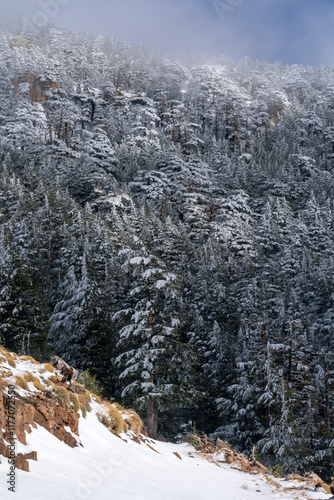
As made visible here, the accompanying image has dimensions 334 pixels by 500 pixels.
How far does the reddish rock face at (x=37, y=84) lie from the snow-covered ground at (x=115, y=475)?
81109 millimetres

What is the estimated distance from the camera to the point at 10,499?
→ 3.67 meters

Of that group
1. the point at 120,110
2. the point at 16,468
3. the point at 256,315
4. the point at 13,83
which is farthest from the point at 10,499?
the point at 13,83

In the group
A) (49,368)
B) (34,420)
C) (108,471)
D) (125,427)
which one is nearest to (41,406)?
(34,420)

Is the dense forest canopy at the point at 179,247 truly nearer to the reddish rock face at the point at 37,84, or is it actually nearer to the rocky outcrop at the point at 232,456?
the reddish rock face at the point at 37,84

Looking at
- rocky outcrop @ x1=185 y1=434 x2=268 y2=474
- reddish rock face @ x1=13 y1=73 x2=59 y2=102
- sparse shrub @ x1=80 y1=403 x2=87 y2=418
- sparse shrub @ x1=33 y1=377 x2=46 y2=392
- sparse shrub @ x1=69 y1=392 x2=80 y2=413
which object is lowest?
rocky outcrop @ x1=185 y1=434 x2=268 y2=474

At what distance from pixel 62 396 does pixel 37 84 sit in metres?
85.1

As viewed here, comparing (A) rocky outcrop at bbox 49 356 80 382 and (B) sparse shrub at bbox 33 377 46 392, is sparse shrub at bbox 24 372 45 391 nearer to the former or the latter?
(B) sparse shrub at bbox 33 377 46 392

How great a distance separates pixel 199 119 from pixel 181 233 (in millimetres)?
47315

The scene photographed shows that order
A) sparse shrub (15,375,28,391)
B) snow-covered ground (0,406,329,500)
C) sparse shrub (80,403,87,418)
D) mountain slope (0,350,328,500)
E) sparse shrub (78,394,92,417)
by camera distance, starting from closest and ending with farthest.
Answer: snow-covered ground (0,406,329,500) < mountain slope (0,350,328,500) < sparse shrub (15,375,28,391) < sparse shrub (80,403,87,418) < sparse shrub (78,394,92,417)

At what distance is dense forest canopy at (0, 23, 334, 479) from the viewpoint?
2170 centimetres

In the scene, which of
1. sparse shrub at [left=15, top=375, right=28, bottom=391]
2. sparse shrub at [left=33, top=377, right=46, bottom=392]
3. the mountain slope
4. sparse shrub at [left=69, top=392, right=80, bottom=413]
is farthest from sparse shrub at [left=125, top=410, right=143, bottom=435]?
sparse shrub at [left=15, top=375, right=28, bottom=391]

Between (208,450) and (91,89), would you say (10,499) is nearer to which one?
(208,450)

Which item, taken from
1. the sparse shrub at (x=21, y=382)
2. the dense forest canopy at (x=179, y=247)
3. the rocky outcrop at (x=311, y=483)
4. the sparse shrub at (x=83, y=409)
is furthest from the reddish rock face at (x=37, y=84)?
the rocky outcrop at (x=311, y=483)

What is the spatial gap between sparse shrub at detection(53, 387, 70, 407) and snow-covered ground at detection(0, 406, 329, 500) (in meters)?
0.69
